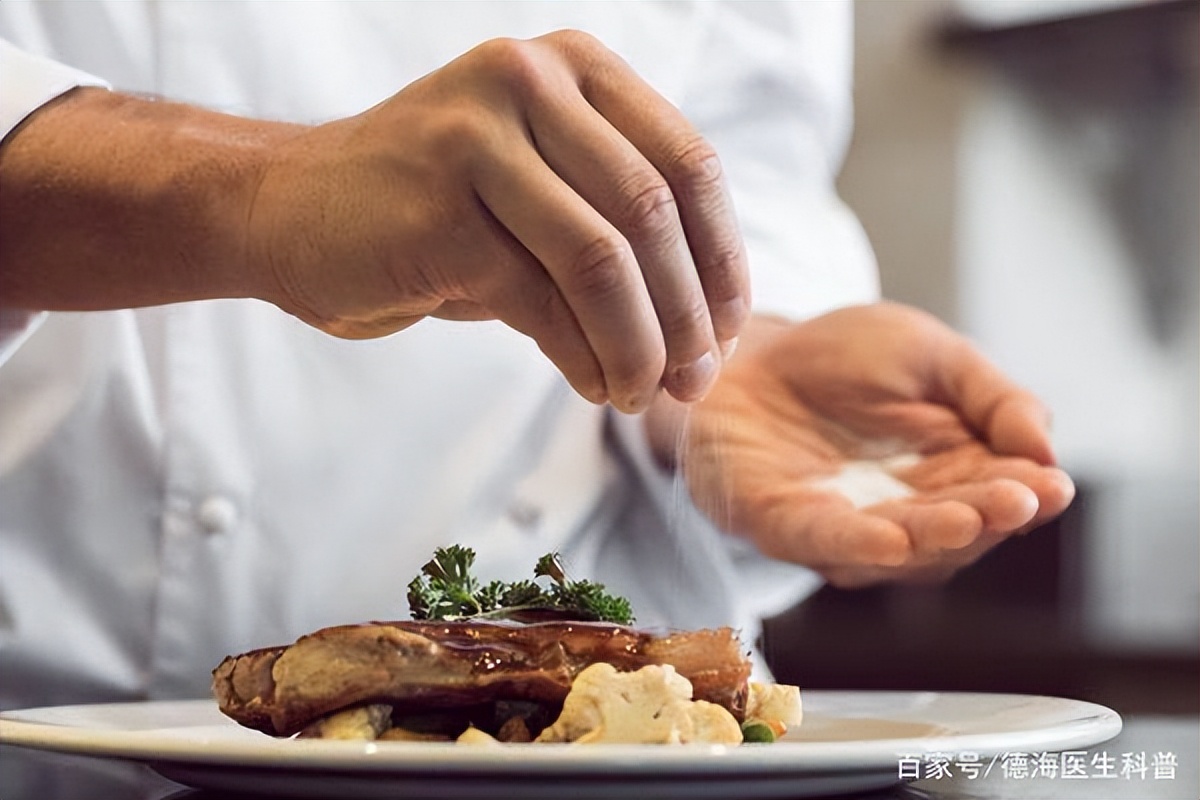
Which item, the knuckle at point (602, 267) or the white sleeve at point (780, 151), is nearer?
the knuckle at point (602, 267)

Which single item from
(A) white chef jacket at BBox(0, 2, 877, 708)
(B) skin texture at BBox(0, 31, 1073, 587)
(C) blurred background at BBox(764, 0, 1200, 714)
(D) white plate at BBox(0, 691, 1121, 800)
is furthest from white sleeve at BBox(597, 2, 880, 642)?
(C) blurred background at BBox(764, 0, 1200, 714)

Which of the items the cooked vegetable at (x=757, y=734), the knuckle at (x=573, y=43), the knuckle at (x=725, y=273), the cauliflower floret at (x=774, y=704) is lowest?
the cooked vegetable at (x=757, y=734)

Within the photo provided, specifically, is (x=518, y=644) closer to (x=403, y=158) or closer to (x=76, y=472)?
(x=403, y=158)

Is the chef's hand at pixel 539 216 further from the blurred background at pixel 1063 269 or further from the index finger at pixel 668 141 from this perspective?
the blurred background at pixel 1063 269

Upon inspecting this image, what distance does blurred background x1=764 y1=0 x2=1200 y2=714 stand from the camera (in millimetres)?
1865

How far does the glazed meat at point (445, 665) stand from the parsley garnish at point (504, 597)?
20 mm

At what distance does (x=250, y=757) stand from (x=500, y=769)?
56 mm

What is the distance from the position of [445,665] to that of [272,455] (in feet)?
1.15

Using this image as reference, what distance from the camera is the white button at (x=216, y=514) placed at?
2.35 feet

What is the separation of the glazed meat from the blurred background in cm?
144

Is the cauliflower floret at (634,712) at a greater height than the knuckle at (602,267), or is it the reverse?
the knuckle at (602,267)

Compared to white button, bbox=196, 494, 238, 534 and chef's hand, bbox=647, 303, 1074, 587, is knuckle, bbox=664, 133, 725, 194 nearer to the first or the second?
chef's hand, bbox=647, 303, 1074, 587

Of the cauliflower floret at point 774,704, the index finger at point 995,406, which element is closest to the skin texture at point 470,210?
the cauliflower floret at point 774,704

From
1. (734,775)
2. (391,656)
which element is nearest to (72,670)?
(391,656)
